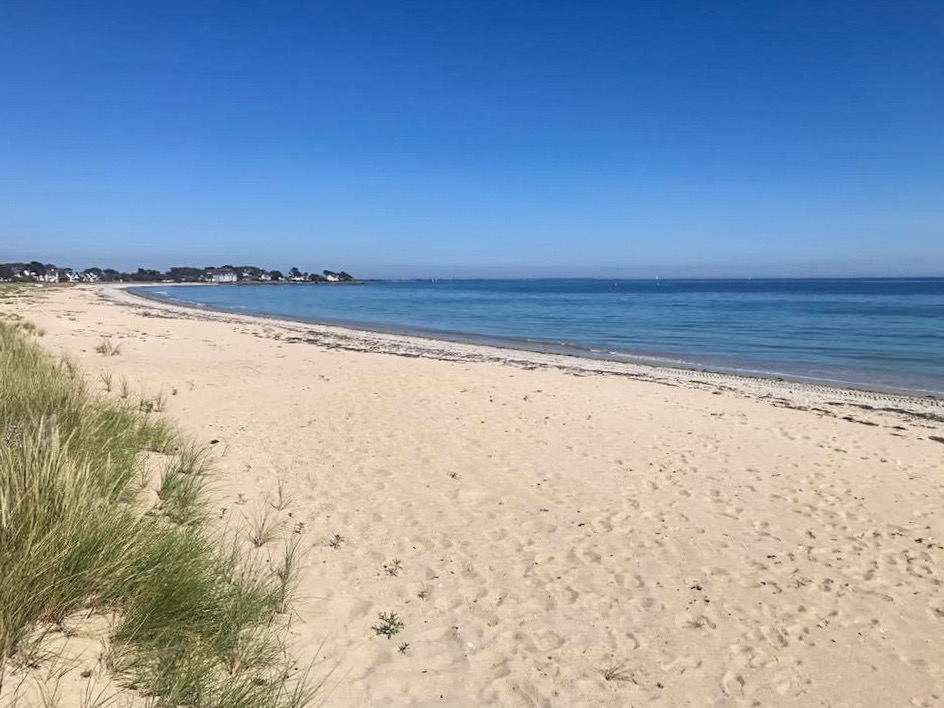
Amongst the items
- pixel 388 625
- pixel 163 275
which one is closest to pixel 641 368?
pixel 388 625

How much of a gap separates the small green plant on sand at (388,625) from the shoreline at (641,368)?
11.6 metres

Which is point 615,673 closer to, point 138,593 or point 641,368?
point 138,593

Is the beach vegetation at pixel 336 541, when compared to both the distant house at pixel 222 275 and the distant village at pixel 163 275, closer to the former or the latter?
the distant village at pixel 163 275

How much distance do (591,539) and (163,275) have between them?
557 feet

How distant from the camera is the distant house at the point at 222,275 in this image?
159 meters

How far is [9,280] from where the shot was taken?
105m

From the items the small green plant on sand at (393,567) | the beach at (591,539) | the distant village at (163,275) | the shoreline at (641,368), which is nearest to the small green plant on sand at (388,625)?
the beach at (591,539)

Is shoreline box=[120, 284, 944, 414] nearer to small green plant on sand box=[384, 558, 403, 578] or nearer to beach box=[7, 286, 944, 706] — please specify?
beach box=[7, 286, 944, 706]

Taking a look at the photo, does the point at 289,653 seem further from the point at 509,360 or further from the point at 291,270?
the point at 291,270

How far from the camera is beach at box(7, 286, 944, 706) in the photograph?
3.70 m

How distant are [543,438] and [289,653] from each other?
5819mm

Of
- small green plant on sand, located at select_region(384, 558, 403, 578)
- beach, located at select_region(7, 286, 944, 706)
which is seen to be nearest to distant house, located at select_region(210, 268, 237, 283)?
beach, located at select_region(7, 286, 944, 706)

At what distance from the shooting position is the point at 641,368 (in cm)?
1792

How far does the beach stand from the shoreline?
71.7 inches
